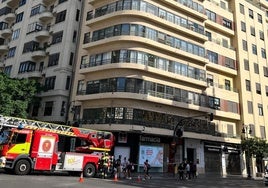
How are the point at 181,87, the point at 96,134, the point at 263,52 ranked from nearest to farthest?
the point at 96,134, the point at 181,87, the point at 263,52

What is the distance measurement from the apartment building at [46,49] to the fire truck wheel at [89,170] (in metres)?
15.4

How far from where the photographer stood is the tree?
33.2 meters

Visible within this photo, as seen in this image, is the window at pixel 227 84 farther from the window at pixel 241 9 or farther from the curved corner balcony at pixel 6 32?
the curved corner balcony at pixel 6 32

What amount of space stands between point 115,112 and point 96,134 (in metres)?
8.56

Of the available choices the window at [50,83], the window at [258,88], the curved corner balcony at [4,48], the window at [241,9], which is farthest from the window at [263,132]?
the curved corner balcony at [4,48]

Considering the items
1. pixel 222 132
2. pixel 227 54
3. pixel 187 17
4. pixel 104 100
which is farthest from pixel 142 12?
pixel 222 132

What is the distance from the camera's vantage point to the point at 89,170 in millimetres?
24578

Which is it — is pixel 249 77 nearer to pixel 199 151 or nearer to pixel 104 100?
pixel 199 151

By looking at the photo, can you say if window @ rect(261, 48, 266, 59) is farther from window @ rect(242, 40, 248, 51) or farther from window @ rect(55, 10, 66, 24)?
window @ rect(55, 10, 66, 24)

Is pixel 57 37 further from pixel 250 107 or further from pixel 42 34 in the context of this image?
pixel 250 107

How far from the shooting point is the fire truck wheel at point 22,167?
66.8ft

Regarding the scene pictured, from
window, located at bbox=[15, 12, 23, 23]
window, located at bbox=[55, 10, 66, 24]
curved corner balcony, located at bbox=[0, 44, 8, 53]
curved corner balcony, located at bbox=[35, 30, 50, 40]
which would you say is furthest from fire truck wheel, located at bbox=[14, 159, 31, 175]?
curved corner balcony, located at bbox=[0, 44, 8, 53]

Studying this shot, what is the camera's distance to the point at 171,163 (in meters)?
37.8

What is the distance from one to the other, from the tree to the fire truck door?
13.2 meters
